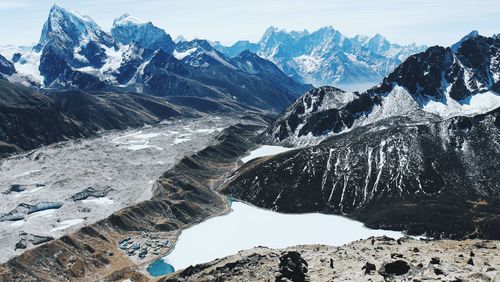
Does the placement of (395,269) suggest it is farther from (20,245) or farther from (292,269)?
(20,245)

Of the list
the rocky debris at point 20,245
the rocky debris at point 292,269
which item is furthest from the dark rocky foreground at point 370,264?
the rocky debris at point 20,245

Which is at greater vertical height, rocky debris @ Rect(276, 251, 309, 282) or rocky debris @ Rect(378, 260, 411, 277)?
rocky debris @ Rect(378, 260, 411, 277)

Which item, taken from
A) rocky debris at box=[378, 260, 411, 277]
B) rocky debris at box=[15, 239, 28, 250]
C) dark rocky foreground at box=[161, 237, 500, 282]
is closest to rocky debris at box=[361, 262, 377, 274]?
dark rocky foreground at box=[161, 237, 500, 282]

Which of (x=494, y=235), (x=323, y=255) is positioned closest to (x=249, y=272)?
(x=323, y=255)

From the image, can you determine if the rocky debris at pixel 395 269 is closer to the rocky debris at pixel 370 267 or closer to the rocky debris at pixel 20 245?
the rocky debris at pixel 370 267

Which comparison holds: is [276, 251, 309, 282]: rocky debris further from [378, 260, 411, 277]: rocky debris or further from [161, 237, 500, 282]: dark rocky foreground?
[378, 260, 411, 277]: rocky debris

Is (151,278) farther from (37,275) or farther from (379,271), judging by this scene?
(379,271)

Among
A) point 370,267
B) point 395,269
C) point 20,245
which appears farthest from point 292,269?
point 20,245
